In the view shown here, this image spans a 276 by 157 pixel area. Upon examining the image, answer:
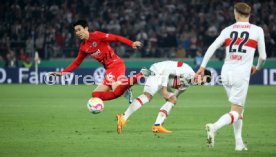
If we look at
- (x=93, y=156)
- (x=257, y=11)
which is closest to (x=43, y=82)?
(x=257, y=11)

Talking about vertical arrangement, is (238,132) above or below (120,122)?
above

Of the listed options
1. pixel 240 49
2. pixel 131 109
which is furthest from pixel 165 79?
pixel 240 49

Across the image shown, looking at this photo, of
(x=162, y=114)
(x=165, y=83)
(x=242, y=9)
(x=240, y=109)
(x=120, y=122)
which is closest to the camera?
(x=242, y=9)

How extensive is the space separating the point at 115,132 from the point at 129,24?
23.2m

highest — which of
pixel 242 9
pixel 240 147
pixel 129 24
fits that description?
pixel 242 9

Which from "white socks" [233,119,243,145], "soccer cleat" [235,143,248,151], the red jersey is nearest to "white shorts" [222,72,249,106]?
"white socks" [233,119,243,145]

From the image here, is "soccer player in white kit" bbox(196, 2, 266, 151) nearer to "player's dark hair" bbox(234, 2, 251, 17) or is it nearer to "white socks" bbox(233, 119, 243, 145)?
"player's dark hair" bbox(234, 2, 251, 17)

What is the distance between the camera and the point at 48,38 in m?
37.0

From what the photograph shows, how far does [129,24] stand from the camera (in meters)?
37.3

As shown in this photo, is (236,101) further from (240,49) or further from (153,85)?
(153,85)

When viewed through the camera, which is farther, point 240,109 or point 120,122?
point 120,122

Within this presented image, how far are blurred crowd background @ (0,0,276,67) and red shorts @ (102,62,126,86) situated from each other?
63.1 ft

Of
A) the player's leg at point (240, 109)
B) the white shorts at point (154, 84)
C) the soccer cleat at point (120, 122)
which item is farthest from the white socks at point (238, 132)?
the white shorts at point (154, 84)

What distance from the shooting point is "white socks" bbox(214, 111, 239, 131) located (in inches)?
417
